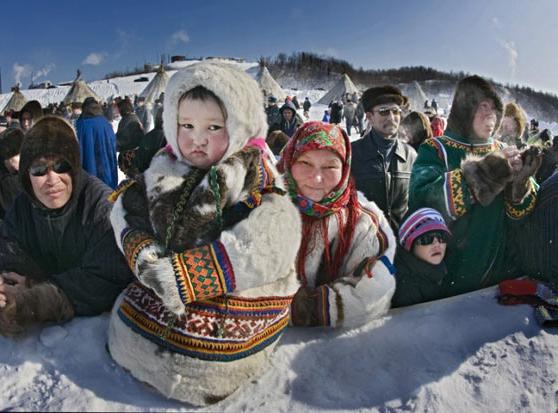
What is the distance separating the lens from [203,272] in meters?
1.26

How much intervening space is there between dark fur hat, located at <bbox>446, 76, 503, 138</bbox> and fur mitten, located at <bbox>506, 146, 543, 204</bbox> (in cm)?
64

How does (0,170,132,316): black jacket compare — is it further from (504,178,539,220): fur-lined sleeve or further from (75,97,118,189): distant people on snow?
(75,97,118,189): distant people on snow

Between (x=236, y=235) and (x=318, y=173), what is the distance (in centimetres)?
59

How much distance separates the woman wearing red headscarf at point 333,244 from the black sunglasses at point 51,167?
92cm

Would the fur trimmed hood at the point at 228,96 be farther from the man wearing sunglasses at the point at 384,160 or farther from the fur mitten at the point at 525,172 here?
A: the man wearing sunglasses at the point at 384,160

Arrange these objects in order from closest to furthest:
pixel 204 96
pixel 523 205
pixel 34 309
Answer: pixel 204 96 < pixel 34 309 < pixel 523 205

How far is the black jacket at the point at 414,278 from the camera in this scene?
1824mm

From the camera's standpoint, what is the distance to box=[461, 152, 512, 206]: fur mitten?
1.82 m

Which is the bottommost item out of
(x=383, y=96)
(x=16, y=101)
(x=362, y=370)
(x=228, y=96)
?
(x=362, y=370)

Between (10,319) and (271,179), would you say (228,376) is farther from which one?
(10,319)

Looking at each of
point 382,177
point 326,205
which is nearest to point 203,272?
point 326,205

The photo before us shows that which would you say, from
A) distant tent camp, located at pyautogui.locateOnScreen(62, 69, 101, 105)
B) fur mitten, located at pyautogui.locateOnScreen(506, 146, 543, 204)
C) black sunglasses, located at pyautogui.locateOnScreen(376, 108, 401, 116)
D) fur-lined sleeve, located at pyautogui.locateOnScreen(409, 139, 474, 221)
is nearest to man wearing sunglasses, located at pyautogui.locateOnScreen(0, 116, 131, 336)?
fur-lined sleeve, located at pyautogui.locateOnScreen(409, 139, 474, 221)

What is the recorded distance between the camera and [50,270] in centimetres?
182

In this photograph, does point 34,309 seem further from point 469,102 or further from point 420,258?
point 469,102
